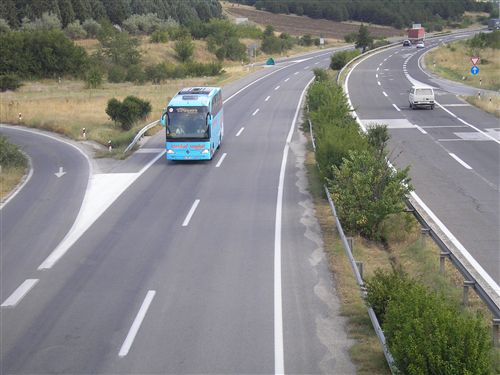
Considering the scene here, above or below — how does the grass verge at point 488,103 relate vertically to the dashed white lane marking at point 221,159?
below

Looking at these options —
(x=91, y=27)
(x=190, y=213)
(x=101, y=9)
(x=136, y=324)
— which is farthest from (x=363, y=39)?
(x=136, y=324)

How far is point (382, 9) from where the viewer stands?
541 ft

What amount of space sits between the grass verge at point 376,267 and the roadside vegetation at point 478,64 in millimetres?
26607

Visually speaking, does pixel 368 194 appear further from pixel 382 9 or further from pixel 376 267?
pixel 382 9

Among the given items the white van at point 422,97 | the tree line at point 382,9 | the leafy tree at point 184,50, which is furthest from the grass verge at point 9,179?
the tree line at point 382,9

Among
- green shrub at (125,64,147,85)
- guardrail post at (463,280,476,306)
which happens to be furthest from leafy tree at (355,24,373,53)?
guardrail post at (463,280,476,306)

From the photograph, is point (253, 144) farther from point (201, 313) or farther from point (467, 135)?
point (201, 313)

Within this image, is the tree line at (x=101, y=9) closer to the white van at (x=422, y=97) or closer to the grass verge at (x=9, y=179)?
the white van at (x=422, y=97)

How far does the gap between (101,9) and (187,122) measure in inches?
3675

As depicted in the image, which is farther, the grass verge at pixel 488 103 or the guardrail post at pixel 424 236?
the grass verge at pixel 488 103

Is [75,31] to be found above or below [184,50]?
above

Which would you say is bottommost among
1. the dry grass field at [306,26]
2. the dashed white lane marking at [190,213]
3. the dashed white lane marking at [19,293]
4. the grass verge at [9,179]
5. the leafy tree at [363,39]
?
the dry grass field at [306,26]

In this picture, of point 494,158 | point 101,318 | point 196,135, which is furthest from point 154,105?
point 101,318

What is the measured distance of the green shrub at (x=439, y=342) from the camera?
25.7 feet
